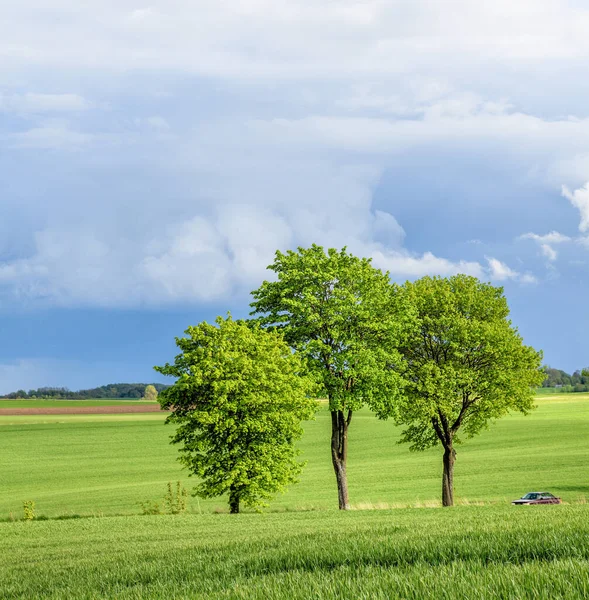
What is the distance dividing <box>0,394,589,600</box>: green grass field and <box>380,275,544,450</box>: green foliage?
23.8ft

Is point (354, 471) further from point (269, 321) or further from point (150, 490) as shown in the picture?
point (269, 321)

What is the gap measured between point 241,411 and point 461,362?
1544 cm

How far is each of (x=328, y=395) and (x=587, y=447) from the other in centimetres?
6083

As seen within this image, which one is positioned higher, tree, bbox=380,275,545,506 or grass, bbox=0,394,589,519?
tree, bbox=380,275,545,506

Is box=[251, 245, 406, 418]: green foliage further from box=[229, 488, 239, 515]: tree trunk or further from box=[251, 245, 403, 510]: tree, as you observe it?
box=[229, 488, 239, 515]: tree trunk

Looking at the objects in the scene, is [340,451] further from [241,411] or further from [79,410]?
[79,410]

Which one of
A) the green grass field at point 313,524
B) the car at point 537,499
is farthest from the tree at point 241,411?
the car at point 537,499

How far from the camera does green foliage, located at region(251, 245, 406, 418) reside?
4200cm

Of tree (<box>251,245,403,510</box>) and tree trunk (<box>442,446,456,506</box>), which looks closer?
tree (<box>251,245,403,510</box>)

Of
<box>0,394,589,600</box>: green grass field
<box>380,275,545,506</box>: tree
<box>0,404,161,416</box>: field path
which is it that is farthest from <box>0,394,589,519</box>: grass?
<box>0,404,161,416</box>: field path

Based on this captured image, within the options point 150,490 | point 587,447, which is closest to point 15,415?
point 150,490

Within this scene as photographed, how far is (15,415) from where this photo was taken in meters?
146

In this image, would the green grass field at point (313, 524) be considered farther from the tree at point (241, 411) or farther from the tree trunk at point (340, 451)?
the tree at point (241, 411)

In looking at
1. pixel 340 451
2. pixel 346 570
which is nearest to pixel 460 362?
pixel 340 451
